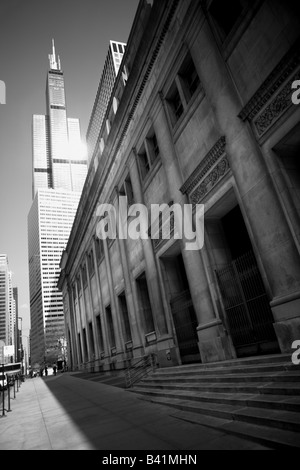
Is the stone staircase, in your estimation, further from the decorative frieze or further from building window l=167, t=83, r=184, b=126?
building window l=167, t=83, r=184, b=126

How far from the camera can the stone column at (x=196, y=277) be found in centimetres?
951

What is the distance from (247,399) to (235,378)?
1.34 meters

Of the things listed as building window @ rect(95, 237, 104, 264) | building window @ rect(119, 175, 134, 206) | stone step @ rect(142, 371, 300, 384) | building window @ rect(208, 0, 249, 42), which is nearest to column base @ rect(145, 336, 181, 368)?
stone step @ rect(142, 371, 300, 384)

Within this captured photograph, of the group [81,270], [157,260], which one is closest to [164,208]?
[157,260]

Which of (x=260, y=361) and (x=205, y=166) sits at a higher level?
(x=205, y=166)

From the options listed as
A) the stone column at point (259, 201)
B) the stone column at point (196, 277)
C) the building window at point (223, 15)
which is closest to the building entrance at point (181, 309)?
the stone column at point (196, 277)

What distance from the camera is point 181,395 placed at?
7566 mm

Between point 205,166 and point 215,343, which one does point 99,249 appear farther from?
point 215,343

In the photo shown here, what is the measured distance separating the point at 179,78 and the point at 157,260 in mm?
8048

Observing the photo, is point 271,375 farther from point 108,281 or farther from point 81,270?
point 81,270

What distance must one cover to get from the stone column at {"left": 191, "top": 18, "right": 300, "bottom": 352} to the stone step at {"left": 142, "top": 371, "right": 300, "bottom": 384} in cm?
113

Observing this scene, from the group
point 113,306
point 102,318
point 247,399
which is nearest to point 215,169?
point 247,399

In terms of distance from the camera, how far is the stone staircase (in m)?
4.07

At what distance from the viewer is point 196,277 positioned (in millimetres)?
10789
